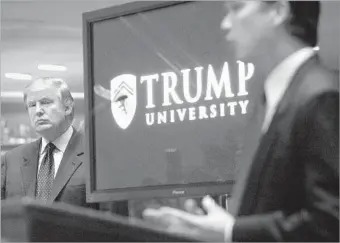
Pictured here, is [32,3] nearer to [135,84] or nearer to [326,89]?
[135,84]

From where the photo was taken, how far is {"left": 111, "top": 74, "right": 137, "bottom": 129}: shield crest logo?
2.54 metres

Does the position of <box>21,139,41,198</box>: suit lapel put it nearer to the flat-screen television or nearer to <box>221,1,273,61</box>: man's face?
the flat-screen television

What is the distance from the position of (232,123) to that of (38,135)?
813mm

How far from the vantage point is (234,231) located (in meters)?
2.30

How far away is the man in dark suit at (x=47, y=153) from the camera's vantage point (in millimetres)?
2676

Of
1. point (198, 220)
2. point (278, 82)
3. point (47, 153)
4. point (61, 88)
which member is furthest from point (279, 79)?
point (47, 153)

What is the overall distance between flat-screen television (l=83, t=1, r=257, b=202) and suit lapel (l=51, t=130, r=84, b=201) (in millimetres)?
74

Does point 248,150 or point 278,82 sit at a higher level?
point 278,82

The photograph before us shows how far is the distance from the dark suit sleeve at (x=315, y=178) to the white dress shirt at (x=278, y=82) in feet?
0.29

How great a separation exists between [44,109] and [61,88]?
0.12 m

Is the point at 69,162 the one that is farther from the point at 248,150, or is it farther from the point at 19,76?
the point at 248,150

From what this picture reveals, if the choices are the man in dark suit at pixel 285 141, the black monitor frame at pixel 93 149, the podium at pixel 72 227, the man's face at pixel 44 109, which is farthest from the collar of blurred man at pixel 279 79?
the man's face at pixel 44 109

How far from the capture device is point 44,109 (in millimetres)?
2740

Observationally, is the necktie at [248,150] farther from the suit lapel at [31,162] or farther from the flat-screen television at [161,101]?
the suit lapel at [31,162]
